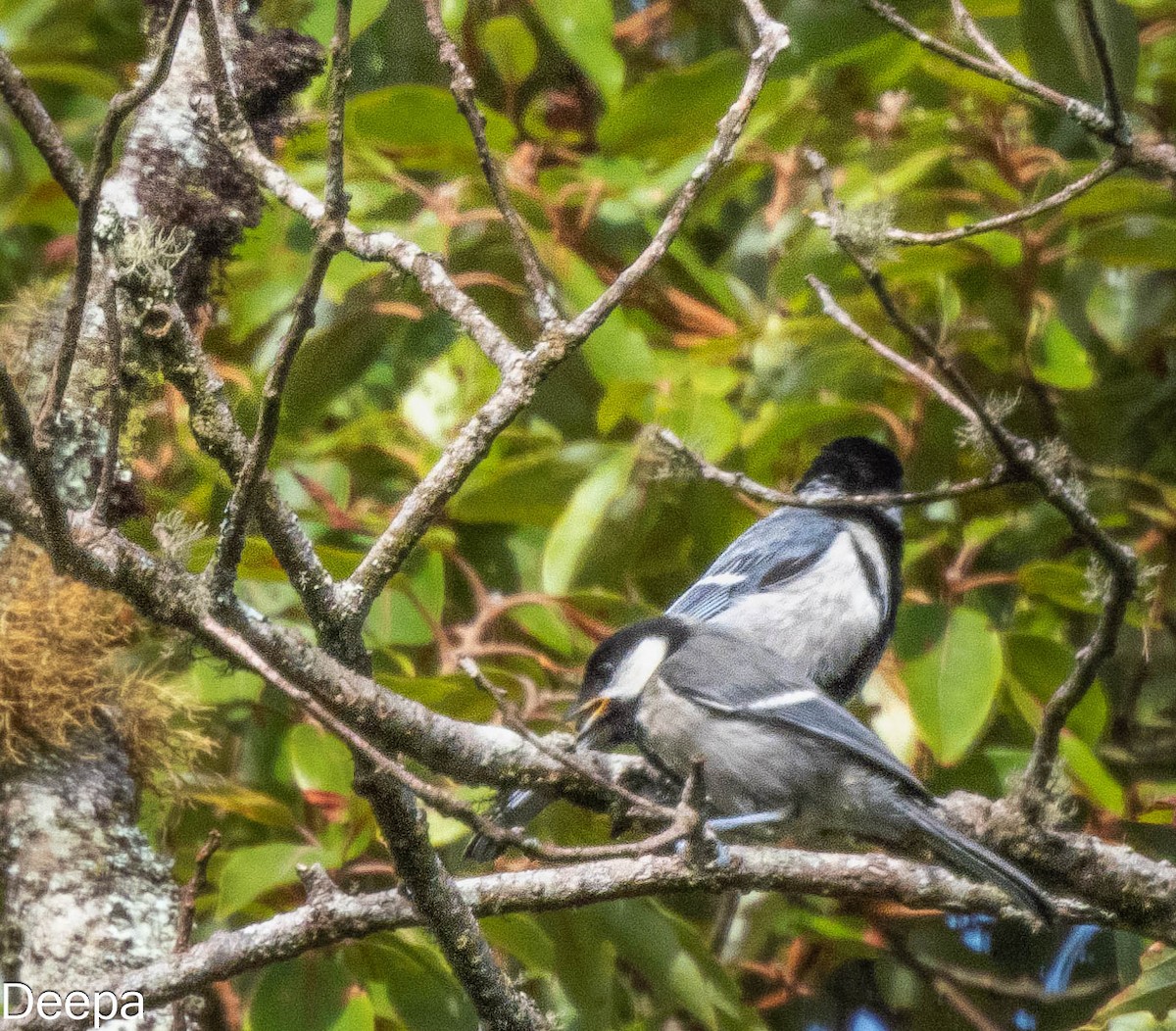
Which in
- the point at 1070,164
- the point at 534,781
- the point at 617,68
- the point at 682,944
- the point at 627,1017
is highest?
the point at 617,68

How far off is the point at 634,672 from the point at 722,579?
0.66 meters

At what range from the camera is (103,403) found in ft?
6.73

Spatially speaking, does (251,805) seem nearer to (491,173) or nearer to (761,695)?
(761,695)

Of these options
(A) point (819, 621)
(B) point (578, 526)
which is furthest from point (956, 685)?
(B) point (578, 526)

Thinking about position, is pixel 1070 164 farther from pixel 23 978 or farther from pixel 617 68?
pixel 23 978

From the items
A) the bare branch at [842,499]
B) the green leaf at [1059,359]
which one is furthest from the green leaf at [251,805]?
the green leaf at [1059,359]

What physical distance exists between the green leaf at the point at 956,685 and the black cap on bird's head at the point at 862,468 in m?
0.47

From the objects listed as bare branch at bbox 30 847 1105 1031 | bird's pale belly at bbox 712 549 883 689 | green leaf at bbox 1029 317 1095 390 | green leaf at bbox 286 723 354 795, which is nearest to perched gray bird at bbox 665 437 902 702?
bird's pale belly at bbox 712 549 883 689

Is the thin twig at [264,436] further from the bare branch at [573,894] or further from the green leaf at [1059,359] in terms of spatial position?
the green leaf at [1059,359]

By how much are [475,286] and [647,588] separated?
779mm

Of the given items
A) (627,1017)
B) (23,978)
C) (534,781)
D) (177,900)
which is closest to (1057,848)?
(534,781)

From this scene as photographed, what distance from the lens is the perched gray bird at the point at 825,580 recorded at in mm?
2666

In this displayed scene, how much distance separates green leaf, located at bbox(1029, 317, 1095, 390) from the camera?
284 cm

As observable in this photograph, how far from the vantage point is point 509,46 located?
291cm
